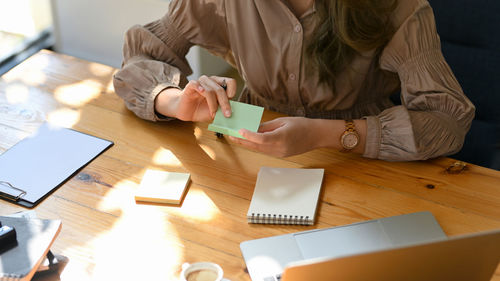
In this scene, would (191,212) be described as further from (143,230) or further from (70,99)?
(70,99)

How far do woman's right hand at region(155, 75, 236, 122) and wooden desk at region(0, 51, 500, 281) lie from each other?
55mm

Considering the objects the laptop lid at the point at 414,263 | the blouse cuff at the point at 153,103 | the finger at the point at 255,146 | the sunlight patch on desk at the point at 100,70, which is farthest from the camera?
the sunlight patch on desk at the point at 100,70

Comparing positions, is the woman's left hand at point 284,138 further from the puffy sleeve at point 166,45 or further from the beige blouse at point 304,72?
the puffy sleeve at point 166,45

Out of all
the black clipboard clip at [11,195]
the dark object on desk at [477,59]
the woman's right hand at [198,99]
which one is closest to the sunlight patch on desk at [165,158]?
the woman's right hand at [198,99]

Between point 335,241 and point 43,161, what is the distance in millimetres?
748

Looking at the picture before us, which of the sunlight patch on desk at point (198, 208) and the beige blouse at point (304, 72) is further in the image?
the beige blouse at point (304, 72)

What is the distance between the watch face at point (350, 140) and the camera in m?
1.40

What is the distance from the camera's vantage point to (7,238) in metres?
1.08

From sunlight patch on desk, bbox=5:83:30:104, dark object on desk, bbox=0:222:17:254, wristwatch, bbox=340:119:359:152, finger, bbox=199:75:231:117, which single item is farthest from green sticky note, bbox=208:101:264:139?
sunlight patch on desk, bbox=5:83:30:104

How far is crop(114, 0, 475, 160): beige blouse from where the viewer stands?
1.40 m

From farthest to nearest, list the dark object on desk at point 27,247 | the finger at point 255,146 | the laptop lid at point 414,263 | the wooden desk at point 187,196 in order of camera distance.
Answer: the finger at point 255,146, the wooden desk at point 187,196, the dark object on desk at point 27,247, the laptop lid at point 414,263

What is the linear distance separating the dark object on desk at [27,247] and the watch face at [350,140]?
70cm

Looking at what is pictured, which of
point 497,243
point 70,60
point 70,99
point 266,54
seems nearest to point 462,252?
point 497,243

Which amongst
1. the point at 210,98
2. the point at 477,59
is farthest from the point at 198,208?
the point at 477,59
